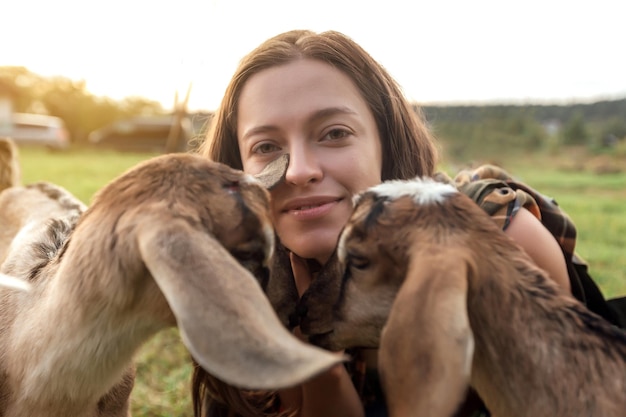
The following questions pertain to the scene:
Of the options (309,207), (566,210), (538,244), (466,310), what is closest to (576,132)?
(566,210)

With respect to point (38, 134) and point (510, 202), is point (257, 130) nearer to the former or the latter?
point (510, 202)

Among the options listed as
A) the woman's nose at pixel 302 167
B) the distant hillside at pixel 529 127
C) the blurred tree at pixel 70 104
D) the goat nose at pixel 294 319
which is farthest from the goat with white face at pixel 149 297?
the blurred tree at pixel 70 104

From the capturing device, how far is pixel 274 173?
2.95 metres

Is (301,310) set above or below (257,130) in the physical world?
below

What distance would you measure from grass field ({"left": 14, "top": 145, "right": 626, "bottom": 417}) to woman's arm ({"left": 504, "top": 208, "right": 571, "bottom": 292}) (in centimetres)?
226

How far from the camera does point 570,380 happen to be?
2.22 metres

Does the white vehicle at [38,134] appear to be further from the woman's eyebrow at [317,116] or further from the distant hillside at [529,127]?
the woman's eyebrow at [317,116]

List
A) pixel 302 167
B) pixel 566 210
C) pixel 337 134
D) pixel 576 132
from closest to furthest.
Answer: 1. pixel 302 167
2. pixel 337 134
3. pixel 566 210
4. pixel 576 132

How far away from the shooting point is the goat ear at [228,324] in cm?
158

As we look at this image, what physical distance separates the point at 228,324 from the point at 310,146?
1.79 m

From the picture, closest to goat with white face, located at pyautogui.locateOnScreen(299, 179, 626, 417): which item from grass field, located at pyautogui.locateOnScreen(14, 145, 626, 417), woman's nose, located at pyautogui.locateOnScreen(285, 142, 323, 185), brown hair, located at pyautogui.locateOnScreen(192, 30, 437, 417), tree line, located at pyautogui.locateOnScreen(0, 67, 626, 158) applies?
woman's nose, located at pyautogui.locateOnScreen(285, 142, 323, 185)

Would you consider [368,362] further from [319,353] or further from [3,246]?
[3,246]

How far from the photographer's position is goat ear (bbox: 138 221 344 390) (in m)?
1.58

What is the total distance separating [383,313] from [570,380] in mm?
663
